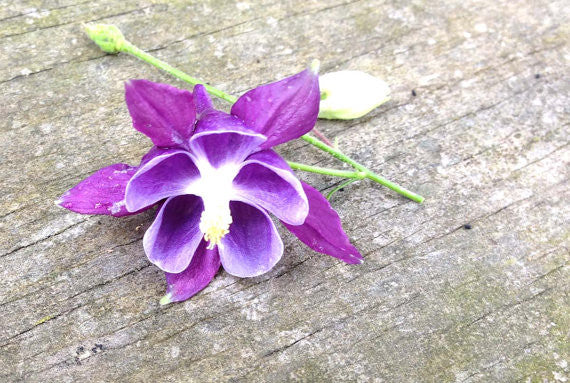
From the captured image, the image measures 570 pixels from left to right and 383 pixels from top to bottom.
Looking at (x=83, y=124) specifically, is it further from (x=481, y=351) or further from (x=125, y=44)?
(x=481, y=351)

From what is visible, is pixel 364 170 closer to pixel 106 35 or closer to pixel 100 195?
pixel 100 195

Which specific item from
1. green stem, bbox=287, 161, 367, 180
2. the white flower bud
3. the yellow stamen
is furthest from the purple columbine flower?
the white flower bud

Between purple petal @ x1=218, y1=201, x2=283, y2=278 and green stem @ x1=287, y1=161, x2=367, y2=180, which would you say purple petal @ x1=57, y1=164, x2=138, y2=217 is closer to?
purple petal @ x1=218, y1=201, x2=283, y2=278

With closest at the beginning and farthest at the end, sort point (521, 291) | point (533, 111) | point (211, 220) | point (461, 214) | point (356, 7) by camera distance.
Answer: point (211, 220), point (521, 291), point (461, 214), point (533, 111), point (356, 7)

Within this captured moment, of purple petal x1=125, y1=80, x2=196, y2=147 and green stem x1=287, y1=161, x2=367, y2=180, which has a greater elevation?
purple petal x1=125, y1=80, x2=196, y2=147

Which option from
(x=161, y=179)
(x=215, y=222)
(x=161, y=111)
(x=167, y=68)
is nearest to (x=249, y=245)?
(x=215, y=222)

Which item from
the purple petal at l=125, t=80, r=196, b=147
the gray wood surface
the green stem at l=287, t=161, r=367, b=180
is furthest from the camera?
the green stem at l=287, t=161, r=367, b=180

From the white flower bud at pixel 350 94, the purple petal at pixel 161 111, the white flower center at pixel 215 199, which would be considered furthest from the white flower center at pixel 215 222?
the white flower bud at pixel 350 94

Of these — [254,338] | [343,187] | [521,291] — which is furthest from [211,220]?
[521,291]
